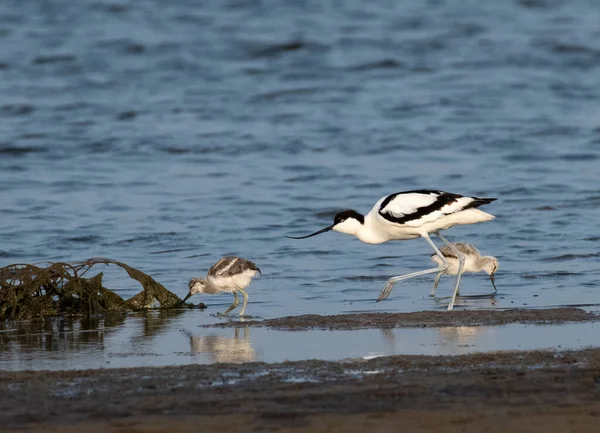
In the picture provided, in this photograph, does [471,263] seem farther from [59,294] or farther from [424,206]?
[59,294]

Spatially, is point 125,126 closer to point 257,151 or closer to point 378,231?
point 257,151

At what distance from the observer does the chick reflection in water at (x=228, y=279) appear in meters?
9.58

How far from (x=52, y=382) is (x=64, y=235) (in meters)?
7.04

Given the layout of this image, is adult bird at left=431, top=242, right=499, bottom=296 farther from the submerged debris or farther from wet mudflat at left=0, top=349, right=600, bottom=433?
wet mudflat at left=0, top=349, right=600, bottom=433

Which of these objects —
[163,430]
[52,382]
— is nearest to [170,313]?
[52,382]

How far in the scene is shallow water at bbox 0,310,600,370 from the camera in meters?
7.28


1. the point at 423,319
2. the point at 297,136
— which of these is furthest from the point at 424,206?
the point at 297,136

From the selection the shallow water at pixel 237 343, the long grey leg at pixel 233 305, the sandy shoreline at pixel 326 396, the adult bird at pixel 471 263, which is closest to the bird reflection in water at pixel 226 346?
the shallow water at pixel 237 343

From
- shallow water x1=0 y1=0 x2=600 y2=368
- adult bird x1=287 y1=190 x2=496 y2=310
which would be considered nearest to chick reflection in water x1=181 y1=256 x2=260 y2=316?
shallow water x1=0 y1=0 x2=600 y2=368

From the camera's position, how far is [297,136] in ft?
65.2

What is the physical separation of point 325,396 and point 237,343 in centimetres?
195

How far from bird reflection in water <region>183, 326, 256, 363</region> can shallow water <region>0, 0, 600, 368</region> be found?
1412 millimetres

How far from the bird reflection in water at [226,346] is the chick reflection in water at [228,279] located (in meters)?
1.12

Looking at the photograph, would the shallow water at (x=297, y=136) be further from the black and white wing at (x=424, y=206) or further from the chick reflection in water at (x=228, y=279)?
the black and white wing at (x=424, y=206)
